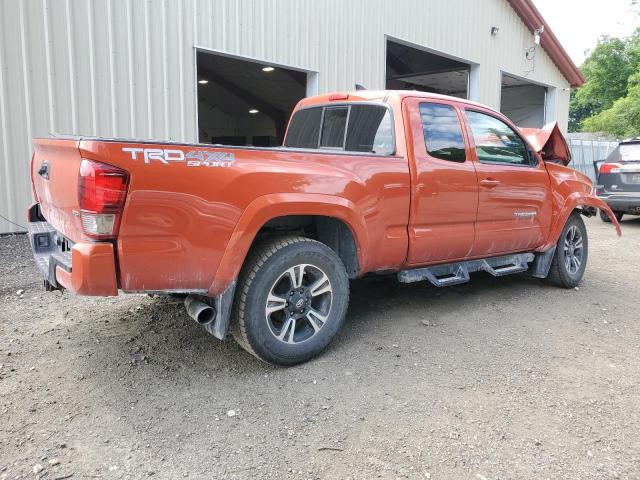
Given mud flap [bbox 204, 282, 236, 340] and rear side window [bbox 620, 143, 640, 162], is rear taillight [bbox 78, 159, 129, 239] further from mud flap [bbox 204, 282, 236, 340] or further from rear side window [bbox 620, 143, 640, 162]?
rear side window [bbox 620, 143, 640, 162]

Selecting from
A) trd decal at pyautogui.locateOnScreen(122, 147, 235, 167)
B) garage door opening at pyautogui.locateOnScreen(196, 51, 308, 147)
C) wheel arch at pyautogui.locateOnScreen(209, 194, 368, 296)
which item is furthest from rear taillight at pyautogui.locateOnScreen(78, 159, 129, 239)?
garage door opening at pyautogui.locateOnScreen(196, 51, 308, 147)

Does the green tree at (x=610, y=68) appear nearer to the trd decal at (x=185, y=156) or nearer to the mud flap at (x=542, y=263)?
the mud flap at (x=542, y=263)

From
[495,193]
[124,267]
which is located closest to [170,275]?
[124,267]

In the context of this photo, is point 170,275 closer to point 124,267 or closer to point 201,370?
point 124,267

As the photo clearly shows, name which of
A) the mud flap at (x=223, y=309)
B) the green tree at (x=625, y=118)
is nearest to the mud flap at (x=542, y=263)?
the mud flap at (x=223, y=309)

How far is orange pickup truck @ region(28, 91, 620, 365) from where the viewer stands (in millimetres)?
2947

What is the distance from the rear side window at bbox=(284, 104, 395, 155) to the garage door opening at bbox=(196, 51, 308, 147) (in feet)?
30.2

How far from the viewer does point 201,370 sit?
3623mm

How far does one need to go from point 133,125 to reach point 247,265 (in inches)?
200

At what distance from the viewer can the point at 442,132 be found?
15.1 ft

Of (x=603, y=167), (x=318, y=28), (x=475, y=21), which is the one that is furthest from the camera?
(x=475, y=21)

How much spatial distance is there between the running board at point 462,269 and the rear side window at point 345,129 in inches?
41.0

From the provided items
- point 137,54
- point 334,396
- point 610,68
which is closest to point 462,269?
point 334,396

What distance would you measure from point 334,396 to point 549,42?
16672mm
